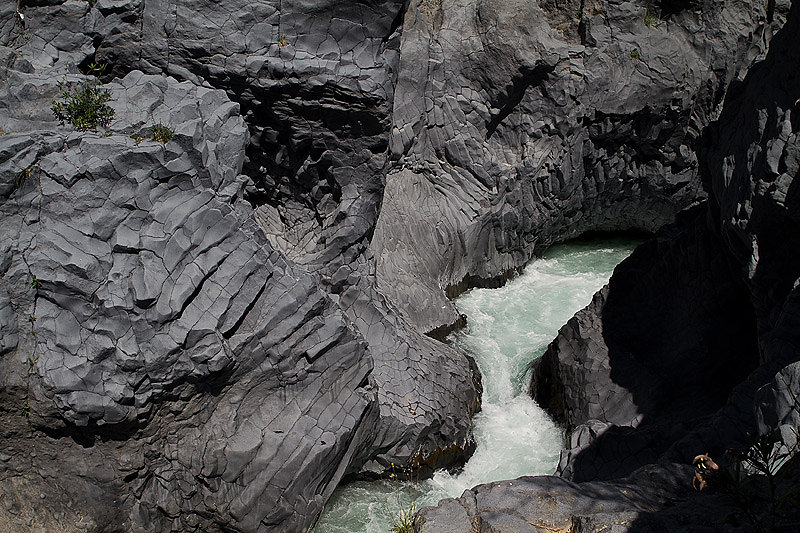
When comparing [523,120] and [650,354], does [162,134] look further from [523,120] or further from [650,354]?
[523,120]

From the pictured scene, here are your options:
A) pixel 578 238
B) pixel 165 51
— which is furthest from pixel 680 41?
pixel 165 51

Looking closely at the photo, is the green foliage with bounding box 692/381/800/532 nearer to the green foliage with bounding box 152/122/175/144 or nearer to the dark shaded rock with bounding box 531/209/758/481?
the dark shaded rock with bounding box 531/209/758/481

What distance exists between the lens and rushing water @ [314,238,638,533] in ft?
32.0

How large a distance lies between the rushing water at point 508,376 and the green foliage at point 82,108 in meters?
5.70

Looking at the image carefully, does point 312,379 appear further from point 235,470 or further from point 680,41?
point 680,41

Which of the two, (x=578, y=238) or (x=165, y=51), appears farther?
(x=578, y=238)

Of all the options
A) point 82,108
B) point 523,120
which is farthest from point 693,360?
point 82,108

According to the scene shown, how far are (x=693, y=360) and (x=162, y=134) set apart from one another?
7.63 metres

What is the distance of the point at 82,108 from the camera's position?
7906mm

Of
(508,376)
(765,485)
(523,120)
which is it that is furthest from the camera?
(523,120)

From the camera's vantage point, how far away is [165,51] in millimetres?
9328

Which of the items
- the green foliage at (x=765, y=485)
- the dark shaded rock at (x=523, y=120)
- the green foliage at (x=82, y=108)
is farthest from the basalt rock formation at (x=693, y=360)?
the green foliage at (x=82, y=108)

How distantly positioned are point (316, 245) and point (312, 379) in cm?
240

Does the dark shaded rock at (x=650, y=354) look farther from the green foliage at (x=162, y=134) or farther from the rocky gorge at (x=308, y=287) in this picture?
the green foliage at (x=162, y=134)
